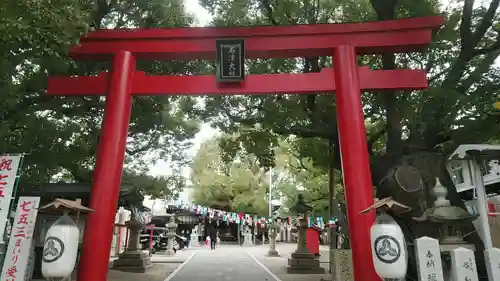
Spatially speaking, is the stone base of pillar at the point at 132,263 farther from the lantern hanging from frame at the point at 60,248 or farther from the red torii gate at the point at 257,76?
the lantern hanging from frame at the point at 60,248

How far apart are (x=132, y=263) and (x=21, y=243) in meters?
7.95

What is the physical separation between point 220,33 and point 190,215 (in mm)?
27562

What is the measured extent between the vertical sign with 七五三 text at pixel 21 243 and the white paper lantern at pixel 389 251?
20.7 feet

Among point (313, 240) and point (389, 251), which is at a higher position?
point (313, 240)

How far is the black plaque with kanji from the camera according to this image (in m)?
8.17

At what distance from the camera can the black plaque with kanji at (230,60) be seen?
8.17 metres

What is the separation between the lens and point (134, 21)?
37.2 ft

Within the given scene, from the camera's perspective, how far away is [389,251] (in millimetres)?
5676

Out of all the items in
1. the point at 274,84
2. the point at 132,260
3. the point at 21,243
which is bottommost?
the point at 132,260

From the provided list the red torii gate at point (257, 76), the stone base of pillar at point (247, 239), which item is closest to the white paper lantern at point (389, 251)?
the red torii gate at point (257, 76)

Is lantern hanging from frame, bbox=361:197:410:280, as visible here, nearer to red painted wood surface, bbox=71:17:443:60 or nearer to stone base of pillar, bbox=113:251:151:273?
red painted wood surface, bbox=71:17:443:60

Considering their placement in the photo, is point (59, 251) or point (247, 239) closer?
point (59, 251)

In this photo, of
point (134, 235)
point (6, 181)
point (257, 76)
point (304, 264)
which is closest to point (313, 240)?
point (304, 264)

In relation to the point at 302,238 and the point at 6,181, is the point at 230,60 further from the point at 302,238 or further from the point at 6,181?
the point at 302,238
